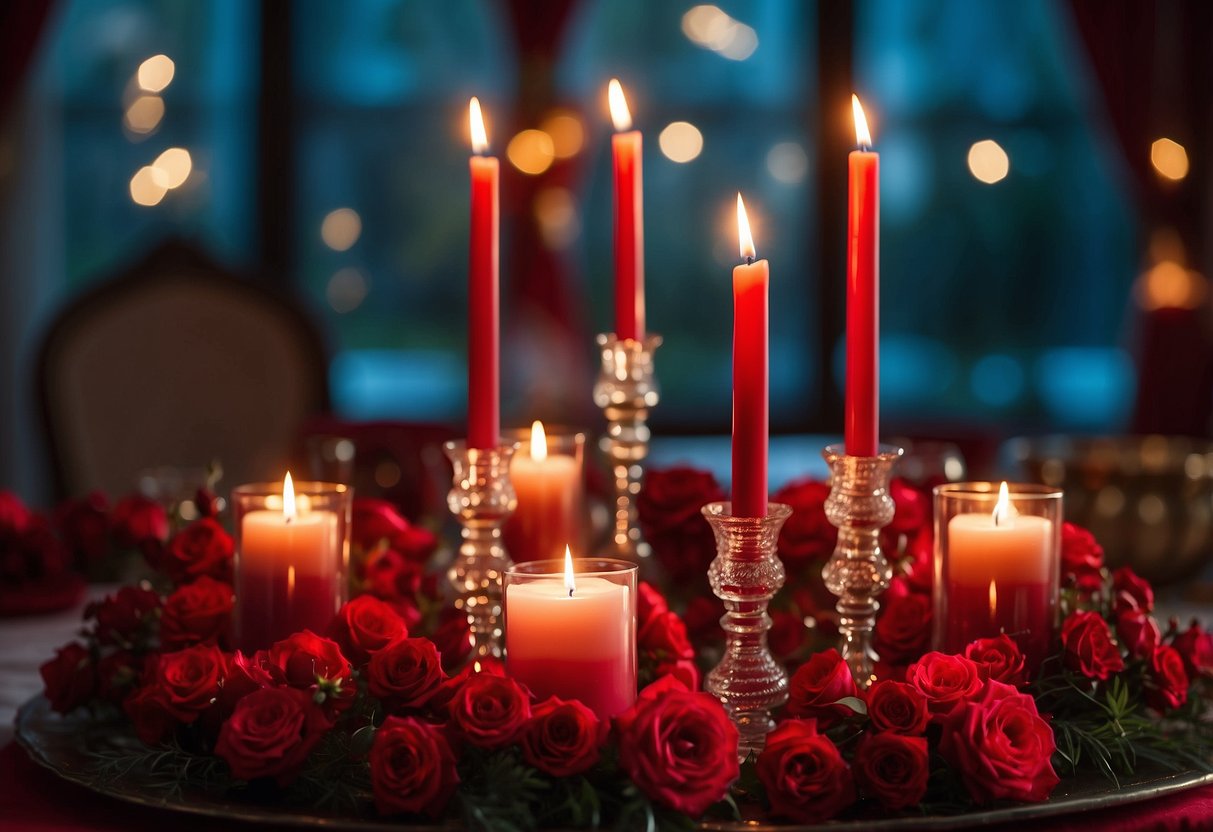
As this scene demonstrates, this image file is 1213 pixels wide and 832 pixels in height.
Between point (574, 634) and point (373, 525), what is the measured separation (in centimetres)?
35

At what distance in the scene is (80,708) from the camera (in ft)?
3.11

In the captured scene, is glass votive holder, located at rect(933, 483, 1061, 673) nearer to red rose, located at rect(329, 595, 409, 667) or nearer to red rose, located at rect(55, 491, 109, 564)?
red rose, located at rect(329, 595, 409, 667)

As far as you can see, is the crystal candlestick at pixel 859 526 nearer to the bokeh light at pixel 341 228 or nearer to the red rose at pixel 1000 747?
the red rose at pixel 1000 747

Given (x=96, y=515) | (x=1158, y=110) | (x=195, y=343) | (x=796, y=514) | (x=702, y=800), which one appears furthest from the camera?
(x=1158, y=110)

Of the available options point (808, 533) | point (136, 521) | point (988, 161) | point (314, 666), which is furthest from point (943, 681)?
point (988, 161)

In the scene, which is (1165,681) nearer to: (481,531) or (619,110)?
(481,531)

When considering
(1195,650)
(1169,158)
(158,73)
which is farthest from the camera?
(158,73)

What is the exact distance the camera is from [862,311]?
87 centimetres

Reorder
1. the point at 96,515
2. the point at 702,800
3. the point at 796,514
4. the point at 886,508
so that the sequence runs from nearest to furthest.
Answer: the point at 702,800 → the point at 886,508 → the point at 796,514 → the point at 96,515

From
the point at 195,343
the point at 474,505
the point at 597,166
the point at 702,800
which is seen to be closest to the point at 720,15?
the point at 597,166

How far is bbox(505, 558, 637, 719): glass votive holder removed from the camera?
0.77 meters

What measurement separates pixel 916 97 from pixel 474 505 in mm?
3452

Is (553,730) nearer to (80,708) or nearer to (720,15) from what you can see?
(80,708)

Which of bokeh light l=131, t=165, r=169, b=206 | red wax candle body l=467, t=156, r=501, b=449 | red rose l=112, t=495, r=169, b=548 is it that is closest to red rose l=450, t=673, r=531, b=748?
red wax candle body l=467, t=156, r=501, b=449
